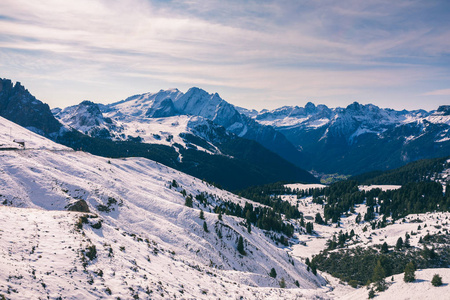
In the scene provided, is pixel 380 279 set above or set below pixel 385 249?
above

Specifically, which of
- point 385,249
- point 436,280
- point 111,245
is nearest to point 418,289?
point 436,280

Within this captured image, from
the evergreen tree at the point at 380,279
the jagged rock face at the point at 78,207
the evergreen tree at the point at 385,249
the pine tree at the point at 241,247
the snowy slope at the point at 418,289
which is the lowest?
the evergreen tree at the point at 385,249

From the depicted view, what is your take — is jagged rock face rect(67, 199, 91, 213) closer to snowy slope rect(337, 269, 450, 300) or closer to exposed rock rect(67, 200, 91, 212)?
exposed rock rect(67, 200, 91, 212)

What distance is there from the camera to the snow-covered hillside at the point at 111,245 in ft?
97.6

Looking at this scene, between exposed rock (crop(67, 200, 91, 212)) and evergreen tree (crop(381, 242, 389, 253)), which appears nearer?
exposed rock (crop(67, 200, 91, 212))

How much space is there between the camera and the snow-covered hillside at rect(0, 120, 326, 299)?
2973 cm

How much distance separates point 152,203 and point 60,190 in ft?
94.6

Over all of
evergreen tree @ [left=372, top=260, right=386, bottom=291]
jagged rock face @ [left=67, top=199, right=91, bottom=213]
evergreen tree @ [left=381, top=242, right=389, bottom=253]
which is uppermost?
jagged rock face @ [left=67, top=199, right=91, bottom=213]

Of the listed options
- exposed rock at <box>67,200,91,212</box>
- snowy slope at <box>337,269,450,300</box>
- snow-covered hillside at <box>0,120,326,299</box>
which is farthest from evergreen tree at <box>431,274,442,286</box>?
exposed rock at <box>67,200,91,212</box>

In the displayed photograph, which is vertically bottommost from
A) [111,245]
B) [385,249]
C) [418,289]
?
[385,249]

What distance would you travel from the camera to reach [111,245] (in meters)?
42.2

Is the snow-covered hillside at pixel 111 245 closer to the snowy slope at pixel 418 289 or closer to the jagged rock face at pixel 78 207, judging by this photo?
the jagged rock face at pixel 78 207

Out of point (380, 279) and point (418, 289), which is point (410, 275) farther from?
point (380, 279)

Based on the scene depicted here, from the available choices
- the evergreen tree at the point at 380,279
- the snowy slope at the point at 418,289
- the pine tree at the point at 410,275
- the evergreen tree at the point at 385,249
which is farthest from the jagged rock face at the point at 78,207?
the evergreen tree at the point at 385,249
